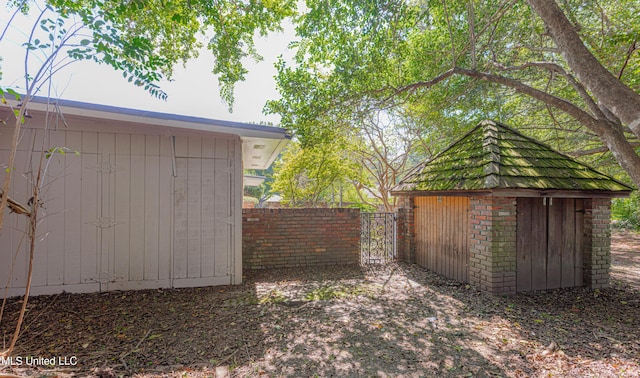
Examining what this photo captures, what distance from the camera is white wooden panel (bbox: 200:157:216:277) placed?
5250 millimetres

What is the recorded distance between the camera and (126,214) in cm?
494

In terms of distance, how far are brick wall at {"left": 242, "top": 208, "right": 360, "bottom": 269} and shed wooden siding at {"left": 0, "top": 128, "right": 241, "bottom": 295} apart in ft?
3.55

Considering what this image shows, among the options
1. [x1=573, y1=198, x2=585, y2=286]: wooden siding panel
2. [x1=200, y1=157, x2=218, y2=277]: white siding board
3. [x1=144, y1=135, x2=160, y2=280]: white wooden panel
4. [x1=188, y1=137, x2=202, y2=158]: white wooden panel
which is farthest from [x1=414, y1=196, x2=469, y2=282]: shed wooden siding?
[x1=144, y1=135, x2=160, y2=280]: white wooden panel

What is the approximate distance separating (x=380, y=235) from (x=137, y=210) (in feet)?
17.6

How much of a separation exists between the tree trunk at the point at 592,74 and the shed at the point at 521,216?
1.48 m

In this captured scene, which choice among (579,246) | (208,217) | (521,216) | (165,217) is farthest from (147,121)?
(579,246)

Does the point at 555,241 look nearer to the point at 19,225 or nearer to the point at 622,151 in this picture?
the point at 622,151

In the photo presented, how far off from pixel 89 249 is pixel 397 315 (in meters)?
4.84

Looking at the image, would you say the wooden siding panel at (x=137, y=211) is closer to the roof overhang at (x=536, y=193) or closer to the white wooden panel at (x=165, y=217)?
the white wooden panel at (x=165, y=217)

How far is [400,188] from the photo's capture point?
726 centimetres

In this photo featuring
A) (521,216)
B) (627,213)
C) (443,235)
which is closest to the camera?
(521,216)

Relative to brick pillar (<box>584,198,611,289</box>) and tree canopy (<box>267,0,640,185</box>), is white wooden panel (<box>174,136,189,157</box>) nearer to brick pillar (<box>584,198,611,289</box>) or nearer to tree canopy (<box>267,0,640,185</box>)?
tree canopy (<box>267,0,640,185</box>)

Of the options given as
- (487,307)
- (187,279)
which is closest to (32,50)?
(187,279)

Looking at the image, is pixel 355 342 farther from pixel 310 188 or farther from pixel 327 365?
pixel 310 188
